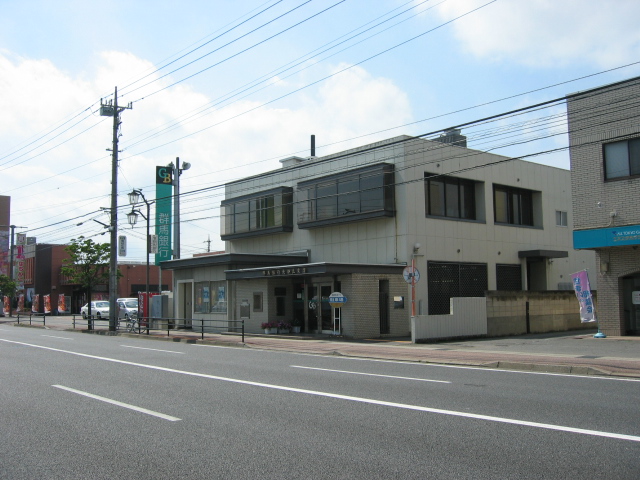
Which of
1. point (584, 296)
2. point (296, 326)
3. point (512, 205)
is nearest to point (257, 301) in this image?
point (296, 326)

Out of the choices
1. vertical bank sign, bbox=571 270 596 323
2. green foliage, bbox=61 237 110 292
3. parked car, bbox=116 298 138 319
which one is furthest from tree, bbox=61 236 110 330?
vertical bank sign, bbox=571 270 596 323

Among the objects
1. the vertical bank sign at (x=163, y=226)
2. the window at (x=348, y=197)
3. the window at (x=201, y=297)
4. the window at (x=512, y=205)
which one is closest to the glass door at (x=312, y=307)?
the window at (x=348, y=197)

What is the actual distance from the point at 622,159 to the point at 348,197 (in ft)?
38.2

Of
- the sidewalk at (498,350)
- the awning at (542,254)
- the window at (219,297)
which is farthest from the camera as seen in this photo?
the awning at (542,254)

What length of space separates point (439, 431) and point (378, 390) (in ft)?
11.1

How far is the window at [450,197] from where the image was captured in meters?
27.7

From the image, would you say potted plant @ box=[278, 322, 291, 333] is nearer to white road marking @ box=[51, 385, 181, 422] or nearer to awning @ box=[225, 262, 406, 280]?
awning @ box=[225, 262, 406, 280]

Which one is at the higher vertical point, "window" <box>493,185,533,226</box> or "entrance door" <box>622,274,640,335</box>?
"window" <box>493,185,533,226</box>

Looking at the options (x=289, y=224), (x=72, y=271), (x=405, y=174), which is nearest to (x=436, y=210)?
(x=405, y=174)

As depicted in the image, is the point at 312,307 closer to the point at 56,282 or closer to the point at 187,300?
the point at 187,300

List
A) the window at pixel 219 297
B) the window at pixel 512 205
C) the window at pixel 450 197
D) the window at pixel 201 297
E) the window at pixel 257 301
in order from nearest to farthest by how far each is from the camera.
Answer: the window at pixel 450 197 → the window at pixel 257 301 → the window at pixel 219 297 → the window at pixel 512 205 → the window at pixel 201 297

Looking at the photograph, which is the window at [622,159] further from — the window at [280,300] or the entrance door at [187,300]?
the entrance door at [187,300]

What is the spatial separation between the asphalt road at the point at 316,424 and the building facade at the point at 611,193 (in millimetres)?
10547

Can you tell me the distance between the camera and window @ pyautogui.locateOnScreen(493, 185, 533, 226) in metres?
30.8
